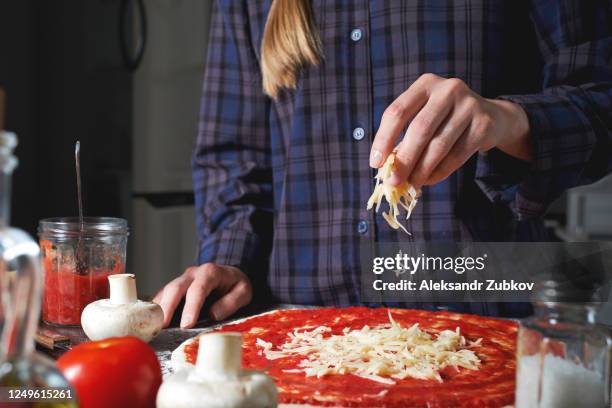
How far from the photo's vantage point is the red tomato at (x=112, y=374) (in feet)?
2.50

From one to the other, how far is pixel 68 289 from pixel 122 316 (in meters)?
0.20

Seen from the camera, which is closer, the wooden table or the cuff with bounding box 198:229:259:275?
the wooden table

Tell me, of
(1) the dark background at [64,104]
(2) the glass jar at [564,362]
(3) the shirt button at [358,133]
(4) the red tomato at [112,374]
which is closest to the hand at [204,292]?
(3) the shirt button at [358,133]

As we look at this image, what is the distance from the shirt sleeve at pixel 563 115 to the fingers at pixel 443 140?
10.8 inches

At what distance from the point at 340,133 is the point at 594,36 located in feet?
1.96

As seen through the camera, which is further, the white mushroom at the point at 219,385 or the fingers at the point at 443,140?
the fingers at the point at 443,140

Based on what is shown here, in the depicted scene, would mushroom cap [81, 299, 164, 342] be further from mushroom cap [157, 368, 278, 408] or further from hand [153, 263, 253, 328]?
mushroom cap [157, 368, 278, 408]

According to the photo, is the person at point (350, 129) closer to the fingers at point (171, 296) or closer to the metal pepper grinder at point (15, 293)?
the fingers at point (171, 296)

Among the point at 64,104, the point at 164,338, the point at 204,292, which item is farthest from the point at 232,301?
the point at 64,104

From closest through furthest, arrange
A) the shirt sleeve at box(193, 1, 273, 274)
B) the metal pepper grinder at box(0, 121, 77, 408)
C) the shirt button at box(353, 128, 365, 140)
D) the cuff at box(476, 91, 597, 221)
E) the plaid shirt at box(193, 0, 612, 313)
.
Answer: the metal pepper grinder at box(0, 121, 77, 408)
the cuff at box(476, 91, 597, 221)
the plaid shirt at box(193, 0, 612, 313)
the shirt button at box(353, 128, 365, 140)
the shirt sleeve at box(193, 1, 273, 274)

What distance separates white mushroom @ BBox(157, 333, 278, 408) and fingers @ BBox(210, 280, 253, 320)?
2.28ft

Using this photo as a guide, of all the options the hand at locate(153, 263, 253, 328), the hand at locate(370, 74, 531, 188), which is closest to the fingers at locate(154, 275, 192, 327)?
the hand at locate(153, 263, 253, 328)

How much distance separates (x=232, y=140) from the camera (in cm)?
184

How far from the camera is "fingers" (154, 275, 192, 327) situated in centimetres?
135
